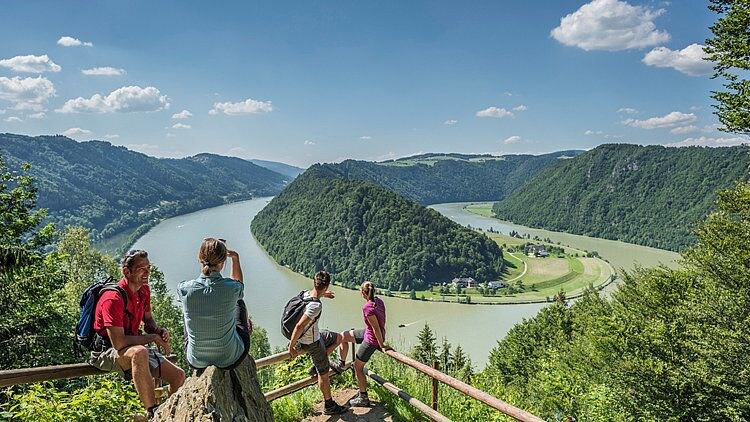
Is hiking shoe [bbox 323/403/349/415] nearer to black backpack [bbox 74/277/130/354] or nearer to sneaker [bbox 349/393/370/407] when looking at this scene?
sneaker [bbox 349/393/370/407]

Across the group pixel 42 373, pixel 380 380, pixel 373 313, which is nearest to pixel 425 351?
pixel 380 380

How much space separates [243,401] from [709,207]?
14767 centimetres

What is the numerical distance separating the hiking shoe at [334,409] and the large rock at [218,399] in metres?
1.73

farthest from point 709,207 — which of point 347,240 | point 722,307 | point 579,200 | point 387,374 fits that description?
point 387,374

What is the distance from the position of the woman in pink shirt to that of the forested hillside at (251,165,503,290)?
78.8 m

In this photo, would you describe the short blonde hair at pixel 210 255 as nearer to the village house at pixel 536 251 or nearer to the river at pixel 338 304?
the river at pixel 338 304

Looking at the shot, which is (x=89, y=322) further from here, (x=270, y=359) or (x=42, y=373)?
(x=270, y=359)

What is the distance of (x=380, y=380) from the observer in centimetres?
542

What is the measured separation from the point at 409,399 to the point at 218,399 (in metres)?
2.63

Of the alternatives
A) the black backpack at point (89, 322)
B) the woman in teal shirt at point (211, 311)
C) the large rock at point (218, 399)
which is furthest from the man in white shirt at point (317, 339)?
the black backpack at point (89, 322)

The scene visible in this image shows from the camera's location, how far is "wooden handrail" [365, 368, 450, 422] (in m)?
4.61

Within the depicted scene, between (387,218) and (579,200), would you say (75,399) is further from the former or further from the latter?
(579,200)

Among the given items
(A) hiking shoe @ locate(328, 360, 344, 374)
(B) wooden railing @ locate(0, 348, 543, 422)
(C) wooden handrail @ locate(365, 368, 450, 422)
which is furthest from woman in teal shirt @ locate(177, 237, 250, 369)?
(A) hiking shoe @ locate(328, 360, 344, 374)

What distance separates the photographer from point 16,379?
8.66 feet
